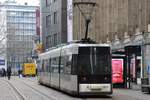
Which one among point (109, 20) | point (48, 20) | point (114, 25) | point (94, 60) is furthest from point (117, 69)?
point (48, 20)

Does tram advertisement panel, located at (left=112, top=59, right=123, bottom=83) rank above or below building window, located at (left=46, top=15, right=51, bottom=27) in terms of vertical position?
below

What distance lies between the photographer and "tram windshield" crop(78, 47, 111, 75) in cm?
2906

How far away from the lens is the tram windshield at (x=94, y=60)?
95.3ft

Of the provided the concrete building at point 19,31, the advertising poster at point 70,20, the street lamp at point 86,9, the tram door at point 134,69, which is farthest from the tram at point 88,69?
the concrete building at point 19,31

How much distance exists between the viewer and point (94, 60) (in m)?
29.3

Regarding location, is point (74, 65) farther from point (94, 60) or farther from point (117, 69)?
point (117, 69)

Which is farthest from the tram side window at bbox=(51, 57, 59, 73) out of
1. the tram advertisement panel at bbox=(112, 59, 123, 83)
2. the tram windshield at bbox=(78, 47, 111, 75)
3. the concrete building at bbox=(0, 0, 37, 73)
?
the concrete building at bbox=(0, 0, 37, 73)

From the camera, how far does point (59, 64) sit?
3391 centimetres

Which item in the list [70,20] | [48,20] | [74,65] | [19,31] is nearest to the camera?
[74,65]

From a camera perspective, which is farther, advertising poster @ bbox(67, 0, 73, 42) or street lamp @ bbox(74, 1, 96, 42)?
advertising poster @ bbox(67, 0, 73, 42)

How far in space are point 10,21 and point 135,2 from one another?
9609 cm

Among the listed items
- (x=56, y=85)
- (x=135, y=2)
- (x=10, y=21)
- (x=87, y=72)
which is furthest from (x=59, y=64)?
(x=10, y=21)

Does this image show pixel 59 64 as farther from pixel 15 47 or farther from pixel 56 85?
pixel 15 47

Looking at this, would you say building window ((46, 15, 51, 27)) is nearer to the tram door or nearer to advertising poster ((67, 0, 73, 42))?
advertising poster ((67, 0, 73, 42))
